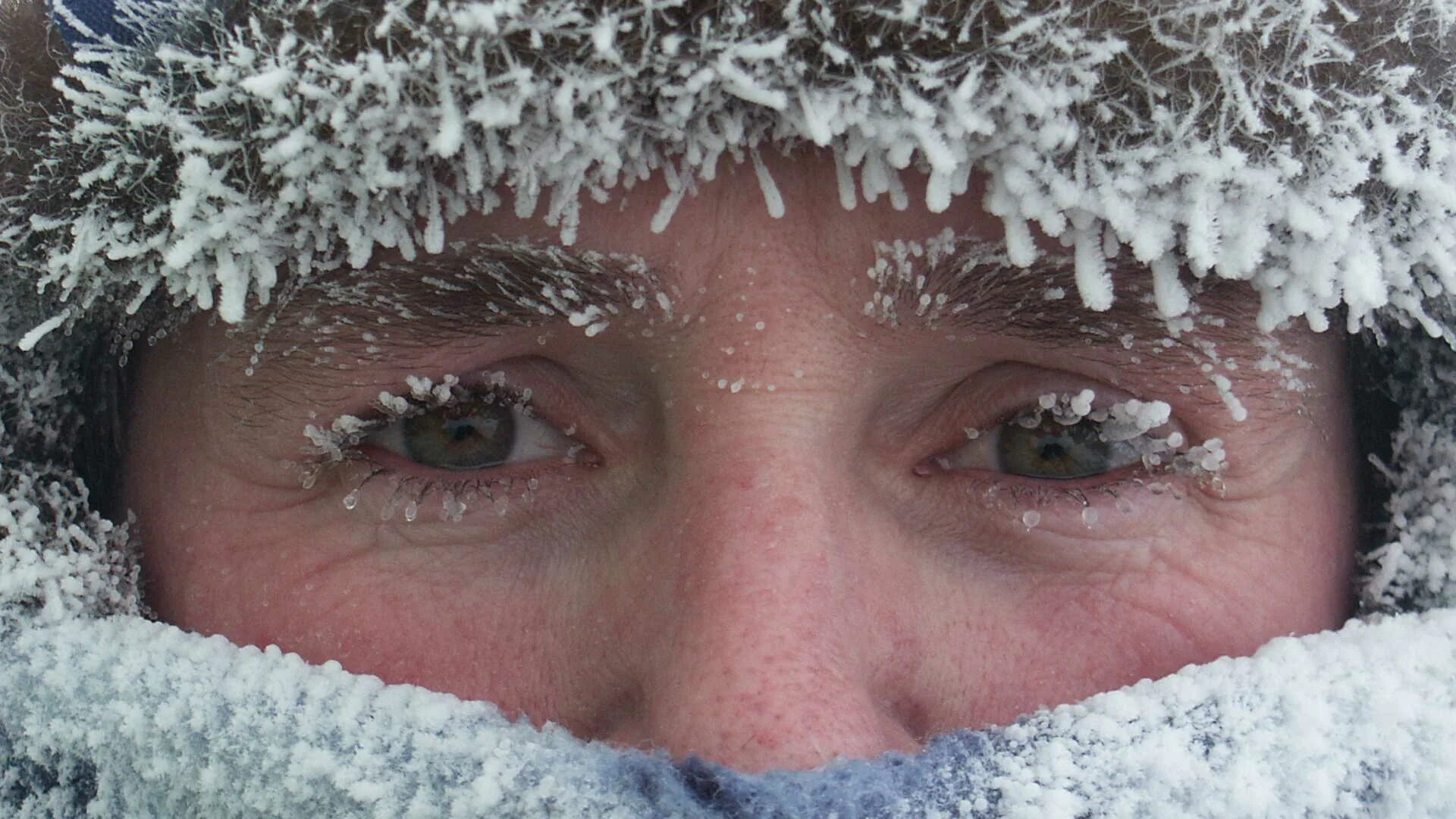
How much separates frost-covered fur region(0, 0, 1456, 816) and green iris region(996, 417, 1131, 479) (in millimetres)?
206

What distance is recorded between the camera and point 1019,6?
80cm

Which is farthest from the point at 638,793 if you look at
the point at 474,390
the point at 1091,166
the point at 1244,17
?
the point at 1244,17

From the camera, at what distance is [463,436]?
110cm

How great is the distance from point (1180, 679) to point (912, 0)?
528mm

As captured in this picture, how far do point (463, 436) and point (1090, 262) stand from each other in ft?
1.83

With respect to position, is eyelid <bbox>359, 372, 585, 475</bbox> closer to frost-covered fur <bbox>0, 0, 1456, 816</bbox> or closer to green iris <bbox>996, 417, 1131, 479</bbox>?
frost-covered fur <bbox>0, 0, 1456, 816</bbox>

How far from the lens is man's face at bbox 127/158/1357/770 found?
0.91m

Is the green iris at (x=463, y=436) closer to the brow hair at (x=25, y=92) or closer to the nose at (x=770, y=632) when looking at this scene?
the nose at (x=770, y=632)

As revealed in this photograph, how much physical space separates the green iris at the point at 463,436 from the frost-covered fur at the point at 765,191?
197 mm

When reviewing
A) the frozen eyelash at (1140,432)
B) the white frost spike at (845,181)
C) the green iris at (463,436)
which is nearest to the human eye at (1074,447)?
the frozen eyelash at (1140,432)

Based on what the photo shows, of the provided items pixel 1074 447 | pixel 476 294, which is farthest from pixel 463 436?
pixel 1074 447

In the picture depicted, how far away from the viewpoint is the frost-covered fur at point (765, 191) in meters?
0.80

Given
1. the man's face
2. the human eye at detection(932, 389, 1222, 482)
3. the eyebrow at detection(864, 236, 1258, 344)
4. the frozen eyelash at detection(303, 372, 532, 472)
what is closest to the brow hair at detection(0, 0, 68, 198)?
the man's face

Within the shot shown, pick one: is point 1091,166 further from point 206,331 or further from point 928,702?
point 206,331
